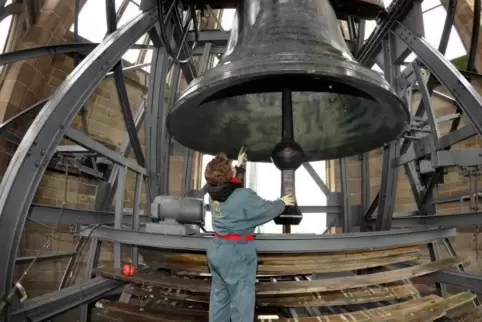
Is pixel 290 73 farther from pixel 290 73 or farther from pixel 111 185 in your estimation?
pixel 111 185

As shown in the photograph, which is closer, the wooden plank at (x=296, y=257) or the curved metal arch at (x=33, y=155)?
the curved metal arch at (x=33, y=155)

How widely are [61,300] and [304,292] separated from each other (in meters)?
1.60

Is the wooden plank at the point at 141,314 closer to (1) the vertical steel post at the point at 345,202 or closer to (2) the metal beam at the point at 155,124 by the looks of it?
(2) the metal beam at the point at 155,124

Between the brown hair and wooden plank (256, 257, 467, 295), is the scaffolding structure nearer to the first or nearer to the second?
wooden plank (256, 257, 467, 295)

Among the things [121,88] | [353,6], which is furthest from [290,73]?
[353,6]

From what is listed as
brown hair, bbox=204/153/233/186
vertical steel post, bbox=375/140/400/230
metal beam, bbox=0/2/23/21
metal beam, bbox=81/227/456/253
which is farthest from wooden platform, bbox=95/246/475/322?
metal beam, bbox=0/2/23/21

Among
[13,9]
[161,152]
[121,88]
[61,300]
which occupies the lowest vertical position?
[61,300]

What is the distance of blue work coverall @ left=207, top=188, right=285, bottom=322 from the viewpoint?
6.01 ft

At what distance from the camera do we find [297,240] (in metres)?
2.01

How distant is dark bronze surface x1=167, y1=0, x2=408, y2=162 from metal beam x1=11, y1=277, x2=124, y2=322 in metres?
1.23

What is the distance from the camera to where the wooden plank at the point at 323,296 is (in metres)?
1.98

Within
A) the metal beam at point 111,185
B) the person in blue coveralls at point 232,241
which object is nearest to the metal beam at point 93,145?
the person in blue coveralls at point 232,241

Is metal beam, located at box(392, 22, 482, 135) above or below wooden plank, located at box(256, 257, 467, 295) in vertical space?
above

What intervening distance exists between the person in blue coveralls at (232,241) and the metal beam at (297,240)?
15 cm
